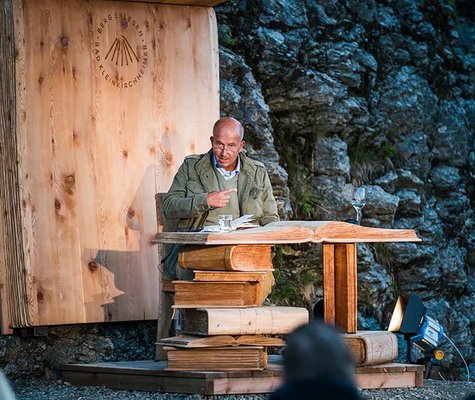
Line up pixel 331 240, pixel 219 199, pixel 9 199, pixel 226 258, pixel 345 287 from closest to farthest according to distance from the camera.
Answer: pixel 226 258
pixel 331 240
pixel 219 199
pixel 345 287
pixel 9 199

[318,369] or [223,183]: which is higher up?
[223,183]

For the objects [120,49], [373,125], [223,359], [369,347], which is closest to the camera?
[223,359]

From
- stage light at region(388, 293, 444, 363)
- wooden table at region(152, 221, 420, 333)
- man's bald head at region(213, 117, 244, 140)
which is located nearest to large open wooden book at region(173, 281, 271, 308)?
wooden table at region(152, 221, 420, 333)

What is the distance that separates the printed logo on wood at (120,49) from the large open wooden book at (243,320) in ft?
7.23

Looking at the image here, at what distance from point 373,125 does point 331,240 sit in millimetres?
4885

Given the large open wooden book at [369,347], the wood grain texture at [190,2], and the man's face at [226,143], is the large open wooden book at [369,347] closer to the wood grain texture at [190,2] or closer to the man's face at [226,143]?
the man's face at [226,143]

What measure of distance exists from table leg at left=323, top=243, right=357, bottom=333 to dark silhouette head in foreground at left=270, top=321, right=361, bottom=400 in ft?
16.0

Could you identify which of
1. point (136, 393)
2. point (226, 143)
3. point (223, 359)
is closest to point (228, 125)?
point (226, 143)

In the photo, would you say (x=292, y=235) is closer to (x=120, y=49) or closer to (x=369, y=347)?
(x=369, y=347)

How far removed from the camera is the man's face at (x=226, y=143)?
9016mm

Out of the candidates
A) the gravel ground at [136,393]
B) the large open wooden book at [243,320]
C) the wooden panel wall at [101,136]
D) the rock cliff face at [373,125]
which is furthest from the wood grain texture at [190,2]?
the gravel ground at [136,393]

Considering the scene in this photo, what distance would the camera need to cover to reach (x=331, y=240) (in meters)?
8.59

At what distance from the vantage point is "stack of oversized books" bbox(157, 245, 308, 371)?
8.43 m

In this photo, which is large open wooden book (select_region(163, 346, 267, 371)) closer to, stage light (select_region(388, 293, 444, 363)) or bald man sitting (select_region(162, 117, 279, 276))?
bald man sitting (select_region(162, 117, 279, 276))
